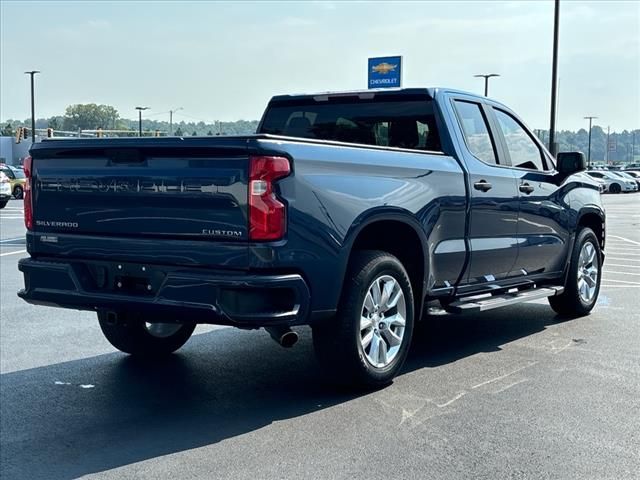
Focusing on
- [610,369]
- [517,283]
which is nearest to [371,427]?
[610,369]

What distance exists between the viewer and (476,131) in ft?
22.0

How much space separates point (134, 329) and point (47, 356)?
847mm

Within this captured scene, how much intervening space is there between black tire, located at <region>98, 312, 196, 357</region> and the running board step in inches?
79.7

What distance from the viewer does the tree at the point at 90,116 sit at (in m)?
129

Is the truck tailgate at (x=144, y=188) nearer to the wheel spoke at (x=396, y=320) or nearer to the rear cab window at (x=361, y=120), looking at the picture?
the wheel spoke at (x=396, y=320)

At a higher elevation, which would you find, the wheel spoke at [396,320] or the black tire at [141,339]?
the wheel spoke at [396,320]

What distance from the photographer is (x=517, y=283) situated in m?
7.05

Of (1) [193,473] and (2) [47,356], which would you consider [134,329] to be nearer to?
(2) [47,356]

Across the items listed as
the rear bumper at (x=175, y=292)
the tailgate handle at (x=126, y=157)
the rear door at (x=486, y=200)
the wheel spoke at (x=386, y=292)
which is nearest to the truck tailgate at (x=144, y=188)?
the tailgate handle at (x=126, y=157)

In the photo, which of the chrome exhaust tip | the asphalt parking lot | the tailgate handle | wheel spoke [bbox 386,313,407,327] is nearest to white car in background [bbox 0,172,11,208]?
the asphalt parking lot

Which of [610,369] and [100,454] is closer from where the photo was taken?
[100,454]

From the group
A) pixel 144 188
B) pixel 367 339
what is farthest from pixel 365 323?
pixel 144 188

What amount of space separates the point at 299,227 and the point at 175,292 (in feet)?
2.64

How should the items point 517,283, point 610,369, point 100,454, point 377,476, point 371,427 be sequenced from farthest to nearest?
point 517,283, point 610,369, point 371,427, point 100,454, point 377,476
